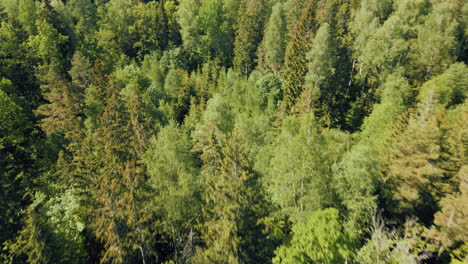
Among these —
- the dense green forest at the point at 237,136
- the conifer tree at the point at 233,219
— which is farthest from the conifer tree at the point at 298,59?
the conifer tree at the point at 233,219

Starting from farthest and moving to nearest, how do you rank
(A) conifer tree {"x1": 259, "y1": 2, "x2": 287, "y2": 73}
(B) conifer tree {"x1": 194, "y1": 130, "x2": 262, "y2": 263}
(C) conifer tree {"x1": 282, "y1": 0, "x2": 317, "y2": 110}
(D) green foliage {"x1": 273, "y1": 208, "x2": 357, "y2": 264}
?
(A) conifer tree {"x1": 259, "y1": 2, "x2": 287, "y2": 73}, (C) conifer tree {"x1": 282, "y1": 0, "x2": 317, "y2": 110}, (B) conifer tree {"x1": 194, "y1": 130, "x2": 262, "y2": 263}, (D) green foliage {"x1": 273, "y1": 208, "x2": 357, "y2": 264}

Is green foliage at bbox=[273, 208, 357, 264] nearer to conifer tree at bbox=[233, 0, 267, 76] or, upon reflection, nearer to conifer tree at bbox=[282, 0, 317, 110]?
conifer tree at bbox=[282, 0, 317, 110]

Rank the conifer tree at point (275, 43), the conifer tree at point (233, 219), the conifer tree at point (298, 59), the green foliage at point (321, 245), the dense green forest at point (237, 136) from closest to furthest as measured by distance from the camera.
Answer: the green foliage at point (321, 245) → the conifer tree at point (233, 219) → the dense green forest at point (237, 136) → the conifer tree at point (298, 59) → the conifer tree at point (275, 43)

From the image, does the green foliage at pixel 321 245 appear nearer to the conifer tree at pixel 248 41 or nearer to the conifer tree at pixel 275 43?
the conifer tree at pixel 275 43

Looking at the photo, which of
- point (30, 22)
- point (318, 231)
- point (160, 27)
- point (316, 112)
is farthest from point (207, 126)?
point (30, 22)

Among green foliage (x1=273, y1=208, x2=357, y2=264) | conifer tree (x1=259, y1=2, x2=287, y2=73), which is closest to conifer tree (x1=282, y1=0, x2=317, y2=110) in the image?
conifer tree (x1=259, y1=2, x2=287, y2=73)

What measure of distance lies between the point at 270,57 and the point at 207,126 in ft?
82.9

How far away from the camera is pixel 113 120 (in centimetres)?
4519

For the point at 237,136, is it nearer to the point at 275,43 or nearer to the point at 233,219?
the point at 233,219

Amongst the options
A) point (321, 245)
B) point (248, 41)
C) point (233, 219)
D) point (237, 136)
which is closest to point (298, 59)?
point (248, 41)

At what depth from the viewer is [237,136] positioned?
2720 centimetres

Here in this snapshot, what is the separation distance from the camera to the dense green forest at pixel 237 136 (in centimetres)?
2394

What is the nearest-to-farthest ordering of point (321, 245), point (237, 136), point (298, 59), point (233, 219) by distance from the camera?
1. point (321, 245)
2. point (233, 219)
3. point (237, 136)
4. point (298, 59)

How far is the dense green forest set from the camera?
942 inches
